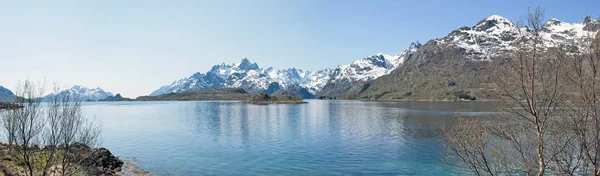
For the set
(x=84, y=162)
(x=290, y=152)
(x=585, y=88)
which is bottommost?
(x=290, y=152)

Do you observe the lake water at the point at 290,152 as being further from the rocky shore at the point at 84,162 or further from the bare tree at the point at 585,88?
the bare tree at the point at 585,88

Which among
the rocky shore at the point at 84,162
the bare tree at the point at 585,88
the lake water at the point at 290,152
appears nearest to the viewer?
the bare tree at the point at 585,88

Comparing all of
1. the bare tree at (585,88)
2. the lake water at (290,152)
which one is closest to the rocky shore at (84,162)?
the lake water at (290,152)

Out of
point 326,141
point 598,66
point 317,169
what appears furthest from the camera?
point 326,141

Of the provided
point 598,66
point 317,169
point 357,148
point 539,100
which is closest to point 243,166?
point 317,169

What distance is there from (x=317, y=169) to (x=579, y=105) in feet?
121

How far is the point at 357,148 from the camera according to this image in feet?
232

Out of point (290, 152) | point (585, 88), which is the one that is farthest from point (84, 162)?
point (585, 88)

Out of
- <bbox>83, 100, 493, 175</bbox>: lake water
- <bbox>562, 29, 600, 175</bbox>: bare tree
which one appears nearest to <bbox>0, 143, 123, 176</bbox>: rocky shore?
<bbox>83, 100, 493, 175</bbox>: lake water

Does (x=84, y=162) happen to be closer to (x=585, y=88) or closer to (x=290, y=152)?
(x=290, y=152)

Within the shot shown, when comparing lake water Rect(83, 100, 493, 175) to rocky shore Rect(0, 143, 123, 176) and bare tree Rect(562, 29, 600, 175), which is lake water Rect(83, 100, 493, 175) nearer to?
rocky shore Rect(0, 143, 123, 176)

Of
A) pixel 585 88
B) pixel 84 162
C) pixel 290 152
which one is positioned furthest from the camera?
pixel 290 152

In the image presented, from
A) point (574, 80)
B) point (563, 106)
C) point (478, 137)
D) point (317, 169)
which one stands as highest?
point (574, 80)

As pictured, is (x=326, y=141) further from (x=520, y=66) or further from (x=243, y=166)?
(x=520, y=66)
